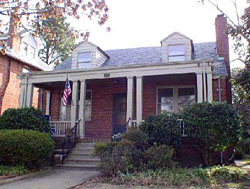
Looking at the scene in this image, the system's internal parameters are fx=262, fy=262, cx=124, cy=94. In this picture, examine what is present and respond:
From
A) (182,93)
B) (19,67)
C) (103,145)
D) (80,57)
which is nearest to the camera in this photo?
(103,145)

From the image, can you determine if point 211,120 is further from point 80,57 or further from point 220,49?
point 80,57

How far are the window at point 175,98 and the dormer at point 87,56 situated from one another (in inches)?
157

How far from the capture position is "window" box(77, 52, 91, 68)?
14.8 metres

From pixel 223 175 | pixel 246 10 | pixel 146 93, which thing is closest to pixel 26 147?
pixel 223 175

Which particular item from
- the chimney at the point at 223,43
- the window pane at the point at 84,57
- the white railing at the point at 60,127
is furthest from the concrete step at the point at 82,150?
the chimney at the point at 223,43

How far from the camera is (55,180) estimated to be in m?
7.46

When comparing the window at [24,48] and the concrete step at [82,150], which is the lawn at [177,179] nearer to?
the concrete step at [82,150]

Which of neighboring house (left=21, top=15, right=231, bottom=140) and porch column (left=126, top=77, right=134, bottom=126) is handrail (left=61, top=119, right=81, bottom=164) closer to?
neighboring house (left=21, top=15, right=231, bottom=140)

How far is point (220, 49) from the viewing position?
13586 mm

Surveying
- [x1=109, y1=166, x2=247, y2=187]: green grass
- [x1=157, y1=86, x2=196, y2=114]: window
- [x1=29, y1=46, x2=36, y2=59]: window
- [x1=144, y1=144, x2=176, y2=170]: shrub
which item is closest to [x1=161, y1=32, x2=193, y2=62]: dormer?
[x1=157, y1=86, x2=196, y2=114]: window

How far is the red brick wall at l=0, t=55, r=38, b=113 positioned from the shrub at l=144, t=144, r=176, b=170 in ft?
42.3

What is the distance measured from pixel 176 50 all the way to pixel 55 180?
887 cm

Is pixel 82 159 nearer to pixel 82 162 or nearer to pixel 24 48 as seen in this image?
pixel 82 162

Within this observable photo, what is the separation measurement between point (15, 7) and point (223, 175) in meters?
7.42
